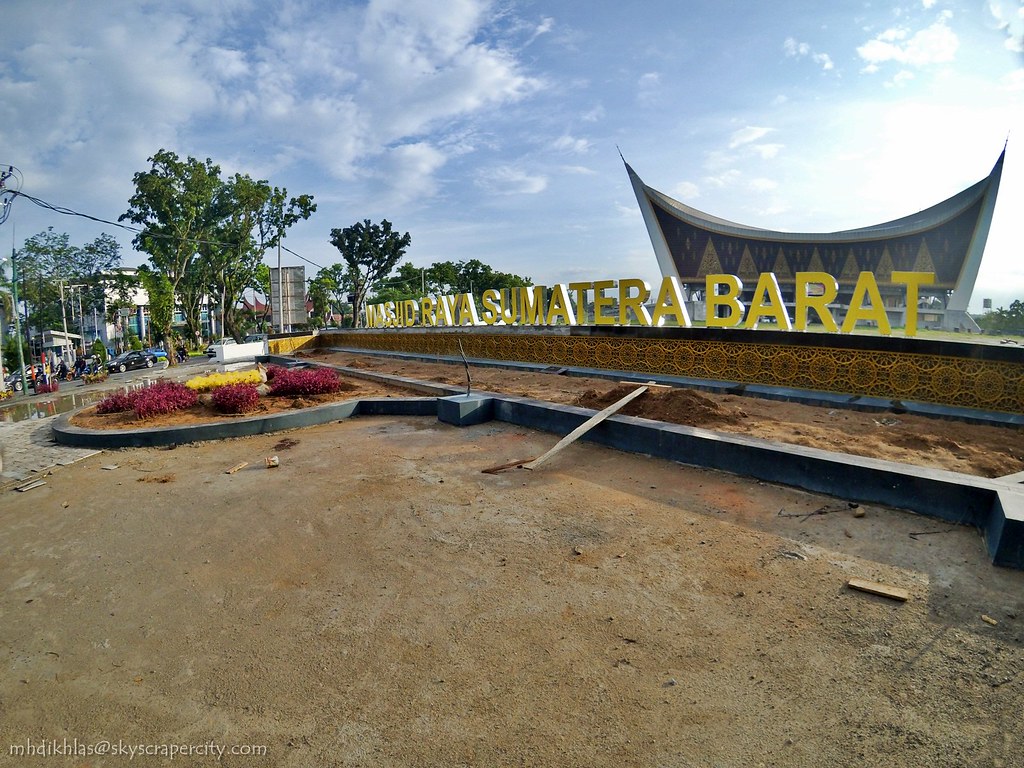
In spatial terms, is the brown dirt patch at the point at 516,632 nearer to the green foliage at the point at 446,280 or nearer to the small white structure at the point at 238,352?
the small white structure at the point at 238,352

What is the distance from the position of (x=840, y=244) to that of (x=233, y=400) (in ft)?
121

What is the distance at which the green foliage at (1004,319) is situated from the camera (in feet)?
107

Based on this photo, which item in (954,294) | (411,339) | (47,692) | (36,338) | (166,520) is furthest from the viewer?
(36,338)

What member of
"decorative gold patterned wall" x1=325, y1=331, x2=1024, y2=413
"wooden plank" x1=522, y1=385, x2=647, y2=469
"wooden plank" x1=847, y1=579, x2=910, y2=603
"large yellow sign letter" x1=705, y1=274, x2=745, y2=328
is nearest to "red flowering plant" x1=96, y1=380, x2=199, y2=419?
"wooden plank" x1=522, y1=385, x2=647, y2=469

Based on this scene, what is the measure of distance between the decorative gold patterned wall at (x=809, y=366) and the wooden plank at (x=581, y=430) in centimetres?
308

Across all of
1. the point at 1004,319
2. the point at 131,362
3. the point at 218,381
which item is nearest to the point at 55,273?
the point at 131,362

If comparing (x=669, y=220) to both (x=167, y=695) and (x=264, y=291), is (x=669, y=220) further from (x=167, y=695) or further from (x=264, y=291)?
(x=167, y=695)

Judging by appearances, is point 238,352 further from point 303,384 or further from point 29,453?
point 29,453

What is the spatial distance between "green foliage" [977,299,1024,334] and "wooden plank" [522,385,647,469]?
37.7 metres

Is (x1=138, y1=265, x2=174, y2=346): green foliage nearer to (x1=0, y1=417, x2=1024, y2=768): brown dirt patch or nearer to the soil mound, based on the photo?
(x1=0, y1=417, x2=1024, y2=768): brown dirt patch

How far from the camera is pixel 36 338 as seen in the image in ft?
138

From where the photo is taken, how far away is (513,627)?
2631mm

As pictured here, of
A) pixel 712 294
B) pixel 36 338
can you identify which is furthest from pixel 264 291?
pixel 712 294

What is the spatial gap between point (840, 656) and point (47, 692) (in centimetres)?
349
